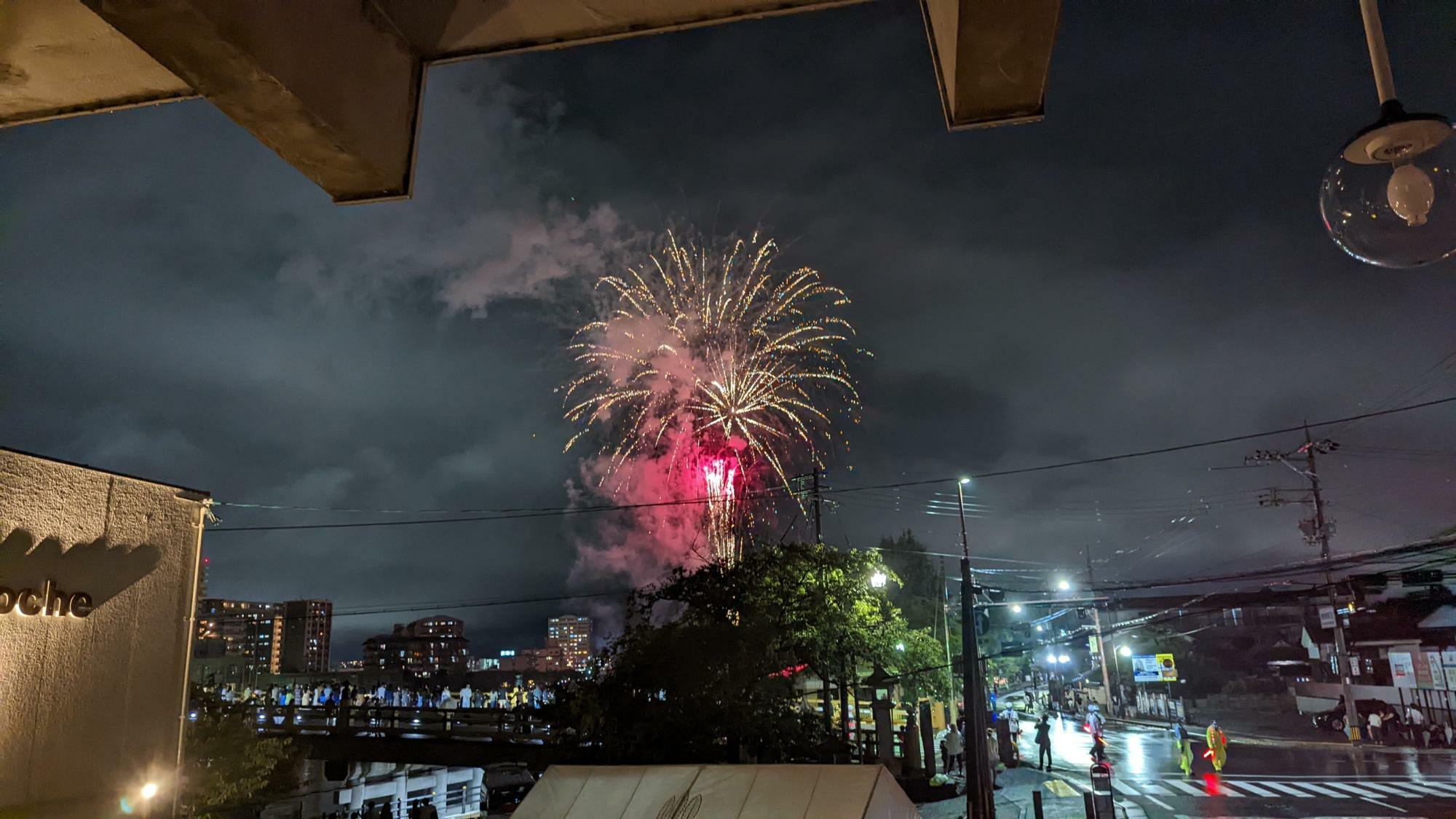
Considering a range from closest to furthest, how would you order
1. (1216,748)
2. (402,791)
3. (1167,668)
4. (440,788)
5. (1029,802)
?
(1029,802) < (1216,748) < (402,791) < (440,788) < (1167,668)

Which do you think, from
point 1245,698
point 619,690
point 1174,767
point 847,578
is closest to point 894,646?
point 847,578

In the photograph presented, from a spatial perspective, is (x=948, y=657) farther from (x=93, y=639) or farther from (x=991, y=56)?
(x=991, y=56)

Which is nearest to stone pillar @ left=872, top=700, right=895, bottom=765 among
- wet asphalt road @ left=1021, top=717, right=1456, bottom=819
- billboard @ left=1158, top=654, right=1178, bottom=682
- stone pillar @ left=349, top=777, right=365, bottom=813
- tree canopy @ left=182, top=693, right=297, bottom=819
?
wet asphalt road @ left=1021, top=717, right=1456, bottom=819

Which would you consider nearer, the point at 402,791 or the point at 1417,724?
the point at 1417,724

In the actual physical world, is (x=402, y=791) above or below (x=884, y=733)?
below

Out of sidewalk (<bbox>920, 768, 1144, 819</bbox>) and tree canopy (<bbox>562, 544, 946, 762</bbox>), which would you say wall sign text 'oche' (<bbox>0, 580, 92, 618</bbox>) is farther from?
sidewalk (<bbox>920, 768, 1144, 819</bbox>)

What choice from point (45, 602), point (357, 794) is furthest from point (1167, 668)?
point (45, 602)

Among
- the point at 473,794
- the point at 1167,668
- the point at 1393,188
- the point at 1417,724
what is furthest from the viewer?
the point at 1167,668
